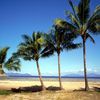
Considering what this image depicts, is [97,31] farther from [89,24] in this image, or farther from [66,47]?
[66,47]

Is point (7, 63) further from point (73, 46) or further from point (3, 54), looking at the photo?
point (73, 46)

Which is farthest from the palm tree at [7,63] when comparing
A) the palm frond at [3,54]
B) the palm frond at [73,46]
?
the palm frond at [73,46]

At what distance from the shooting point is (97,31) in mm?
22734

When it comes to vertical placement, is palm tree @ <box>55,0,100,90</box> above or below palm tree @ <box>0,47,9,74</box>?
above

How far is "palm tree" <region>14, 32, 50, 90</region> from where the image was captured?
2883cm

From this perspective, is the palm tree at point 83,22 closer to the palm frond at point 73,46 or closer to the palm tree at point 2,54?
the palm frond at point 73,46

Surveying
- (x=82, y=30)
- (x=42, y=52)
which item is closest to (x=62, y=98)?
(x=82, y=30)

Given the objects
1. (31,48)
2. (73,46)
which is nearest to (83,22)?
(73,46)

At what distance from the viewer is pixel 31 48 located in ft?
95.2

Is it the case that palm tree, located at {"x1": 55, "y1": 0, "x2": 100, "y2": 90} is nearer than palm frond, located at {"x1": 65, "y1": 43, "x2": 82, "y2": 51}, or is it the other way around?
palm tree, located at {"x1": 55, "y1": 0, "x2": 100, "y2": 90}

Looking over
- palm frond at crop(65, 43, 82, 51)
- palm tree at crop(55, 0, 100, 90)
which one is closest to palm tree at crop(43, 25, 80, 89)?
palm frond at crop(65, 43, 82, 51)

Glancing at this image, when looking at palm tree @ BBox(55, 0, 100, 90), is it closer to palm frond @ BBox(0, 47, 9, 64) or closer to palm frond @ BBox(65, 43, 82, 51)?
palm frond @ BBox(65, 43, 82, 51)

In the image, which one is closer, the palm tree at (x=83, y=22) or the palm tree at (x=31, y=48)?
the palm tree at (x=83, y=22)

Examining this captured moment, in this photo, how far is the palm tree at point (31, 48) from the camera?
2883 centimetres
